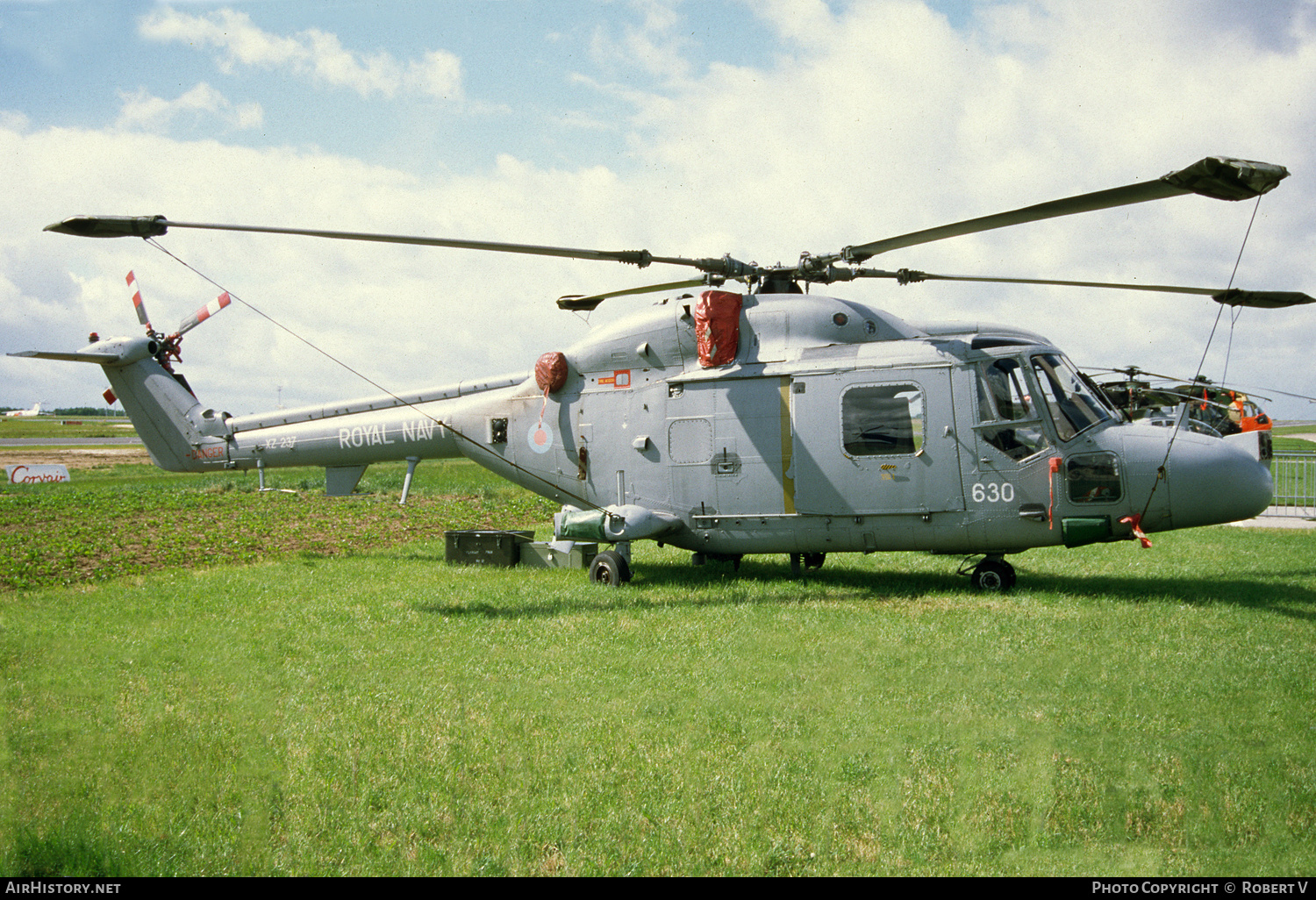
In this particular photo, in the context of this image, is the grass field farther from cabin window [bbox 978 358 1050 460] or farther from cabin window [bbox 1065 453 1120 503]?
cabin window [bbox 978 358 1050 460]

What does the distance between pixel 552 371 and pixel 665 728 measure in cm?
690

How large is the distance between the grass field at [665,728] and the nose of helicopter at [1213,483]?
3.04 ft

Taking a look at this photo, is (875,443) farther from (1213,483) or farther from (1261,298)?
(1261,298)

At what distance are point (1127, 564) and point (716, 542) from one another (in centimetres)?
582

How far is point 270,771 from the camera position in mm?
4590

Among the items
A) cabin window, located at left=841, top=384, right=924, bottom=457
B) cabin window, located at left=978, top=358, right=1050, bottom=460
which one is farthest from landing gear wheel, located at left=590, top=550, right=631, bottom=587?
cabin window, located at left=978, top=358, right=1050, bottom=460

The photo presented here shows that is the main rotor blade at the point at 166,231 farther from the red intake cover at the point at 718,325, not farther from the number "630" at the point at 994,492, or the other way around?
the number "630" at the point at 994,492

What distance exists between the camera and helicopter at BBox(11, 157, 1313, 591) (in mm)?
8727

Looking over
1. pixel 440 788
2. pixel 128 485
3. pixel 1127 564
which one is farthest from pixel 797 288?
pixel 128 485

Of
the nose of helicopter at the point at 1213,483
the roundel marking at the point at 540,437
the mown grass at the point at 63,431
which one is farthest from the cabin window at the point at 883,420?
the mown grass at the point at 63,431

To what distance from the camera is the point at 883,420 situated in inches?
372

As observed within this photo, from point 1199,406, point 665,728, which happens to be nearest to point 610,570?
point 665,728

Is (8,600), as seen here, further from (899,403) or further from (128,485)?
(128,485)
